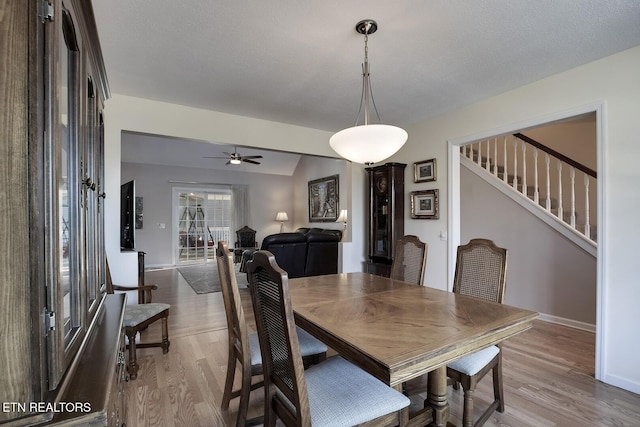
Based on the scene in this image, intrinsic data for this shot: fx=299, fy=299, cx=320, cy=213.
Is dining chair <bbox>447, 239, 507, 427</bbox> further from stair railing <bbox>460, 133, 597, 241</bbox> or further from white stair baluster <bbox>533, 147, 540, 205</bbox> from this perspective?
white stair baluster <bbox>533, 147, 540, 205</bbox>

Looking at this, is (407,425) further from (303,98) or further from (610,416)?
(303,98)

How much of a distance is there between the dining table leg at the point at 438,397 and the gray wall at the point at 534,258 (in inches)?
96.4

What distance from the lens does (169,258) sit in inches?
291

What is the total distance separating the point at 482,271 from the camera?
6.75 feet

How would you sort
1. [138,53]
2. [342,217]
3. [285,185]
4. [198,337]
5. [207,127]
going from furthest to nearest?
[285,185] → [342,217] → [207,127] → [198,337] → [138,53]

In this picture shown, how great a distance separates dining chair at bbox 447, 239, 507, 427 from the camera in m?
1.59

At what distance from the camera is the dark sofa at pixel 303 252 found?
4.53 metres

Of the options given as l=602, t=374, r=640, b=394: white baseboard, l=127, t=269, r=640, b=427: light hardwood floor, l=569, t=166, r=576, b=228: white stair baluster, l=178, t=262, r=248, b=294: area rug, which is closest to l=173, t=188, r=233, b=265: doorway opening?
l=178, t=262, r=248, b=294: area rug

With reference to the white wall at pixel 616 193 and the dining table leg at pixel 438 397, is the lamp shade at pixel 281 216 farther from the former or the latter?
the dining table leg at pixel 438 397

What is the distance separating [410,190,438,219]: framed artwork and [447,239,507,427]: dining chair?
1.55 m

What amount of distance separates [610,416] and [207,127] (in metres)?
Result: 4.15

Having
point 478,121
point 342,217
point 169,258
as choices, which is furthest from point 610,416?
point 169,258

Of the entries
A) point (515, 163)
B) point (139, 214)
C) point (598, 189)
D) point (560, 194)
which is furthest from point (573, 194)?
point (139, 214)

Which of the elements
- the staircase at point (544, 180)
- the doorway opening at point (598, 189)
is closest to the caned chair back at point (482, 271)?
the doorway opening at point (598, 189)
